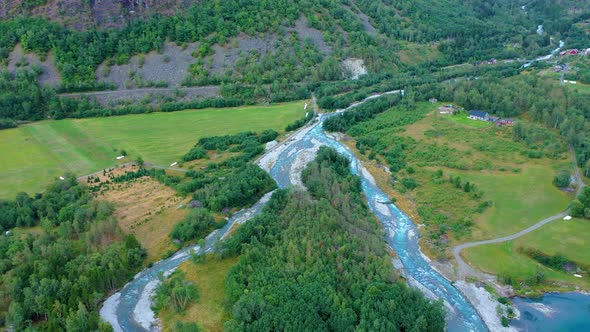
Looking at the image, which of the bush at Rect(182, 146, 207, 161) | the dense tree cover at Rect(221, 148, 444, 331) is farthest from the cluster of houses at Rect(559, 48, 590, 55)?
the bush at Rect(182, 146, 207, 161)

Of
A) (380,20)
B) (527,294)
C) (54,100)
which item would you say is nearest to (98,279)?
(527,294)

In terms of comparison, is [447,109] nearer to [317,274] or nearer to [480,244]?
[480,244]

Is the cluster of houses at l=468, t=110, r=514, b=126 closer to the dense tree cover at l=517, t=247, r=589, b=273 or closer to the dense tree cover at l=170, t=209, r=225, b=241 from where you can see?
the dense tree cover at l=517, t=247, r=589, b=273

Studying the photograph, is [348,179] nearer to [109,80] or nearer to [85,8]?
[109,80]

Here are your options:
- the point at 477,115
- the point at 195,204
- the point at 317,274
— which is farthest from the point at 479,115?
the point at 317,274

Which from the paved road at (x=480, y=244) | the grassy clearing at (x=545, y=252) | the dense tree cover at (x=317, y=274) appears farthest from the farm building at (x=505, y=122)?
the dense tree cover at (x=317, y=274)

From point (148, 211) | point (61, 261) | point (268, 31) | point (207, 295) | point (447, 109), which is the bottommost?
point (207, 295)
